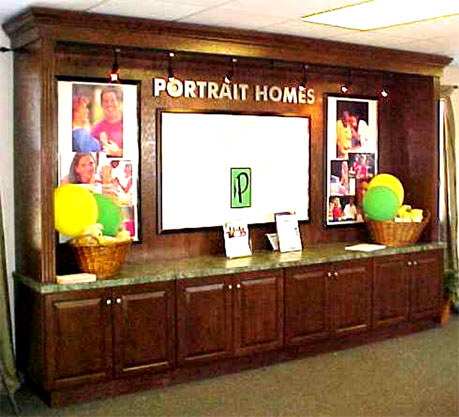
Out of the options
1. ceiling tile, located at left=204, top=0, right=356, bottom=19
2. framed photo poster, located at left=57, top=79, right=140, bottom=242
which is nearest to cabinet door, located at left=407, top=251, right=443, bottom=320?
framed photo poster, located at left=57, top=79, right=140, bottom=242

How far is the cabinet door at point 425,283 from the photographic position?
21.5 feet

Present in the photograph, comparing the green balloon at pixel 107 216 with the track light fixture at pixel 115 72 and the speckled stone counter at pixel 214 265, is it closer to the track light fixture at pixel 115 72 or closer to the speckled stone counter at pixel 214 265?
the speckled stone counter at pixel 214 265

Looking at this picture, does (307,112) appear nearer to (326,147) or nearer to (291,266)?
(326,147)

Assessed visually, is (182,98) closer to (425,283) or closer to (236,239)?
(236,239)

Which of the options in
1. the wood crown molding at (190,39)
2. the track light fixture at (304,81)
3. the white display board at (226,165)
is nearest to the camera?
the wood crown molding at (190,39)

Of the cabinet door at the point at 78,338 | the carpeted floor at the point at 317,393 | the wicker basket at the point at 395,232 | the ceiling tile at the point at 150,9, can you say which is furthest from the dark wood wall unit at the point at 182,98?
the carpeted floor at the point at 317,393

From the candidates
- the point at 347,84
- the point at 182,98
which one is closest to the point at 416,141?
the point at 347,84

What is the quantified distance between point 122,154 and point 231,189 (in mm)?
1007

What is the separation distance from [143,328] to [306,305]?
56.5 inches

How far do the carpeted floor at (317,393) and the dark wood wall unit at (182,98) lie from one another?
39.5 inches

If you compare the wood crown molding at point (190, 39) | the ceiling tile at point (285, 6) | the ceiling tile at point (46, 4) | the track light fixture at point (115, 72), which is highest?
the ceiling tile at point (46, 4)

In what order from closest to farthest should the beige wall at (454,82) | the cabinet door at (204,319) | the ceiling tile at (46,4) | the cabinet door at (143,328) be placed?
the ceiling tile at (46,4) < the cabinet door at (143,328) < the cabinet door at (204,319) < the beige wall at (454,82)

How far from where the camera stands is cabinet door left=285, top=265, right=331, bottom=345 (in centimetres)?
569

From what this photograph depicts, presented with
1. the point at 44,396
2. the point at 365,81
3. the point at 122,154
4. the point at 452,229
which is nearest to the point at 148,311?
the point at 44,396
